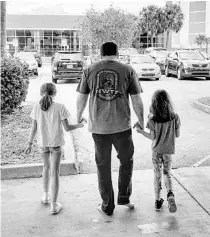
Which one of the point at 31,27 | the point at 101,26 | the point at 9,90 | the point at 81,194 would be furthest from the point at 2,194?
the point at 31,27

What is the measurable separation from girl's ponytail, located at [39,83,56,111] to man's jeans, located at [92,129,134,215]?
60 cm

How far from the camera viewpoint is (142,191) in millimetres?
5238

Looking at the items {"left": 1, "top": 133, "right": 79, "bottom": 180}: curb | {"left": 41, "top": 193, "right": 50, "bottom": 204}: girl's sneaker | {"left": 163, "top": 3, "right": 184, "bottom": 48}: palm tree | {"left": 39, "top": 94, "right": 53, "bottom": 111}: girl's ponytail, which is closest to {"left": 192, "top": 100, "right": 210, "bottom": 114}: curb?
{"left": 1, "top": 133, "right": 79, "bottom": 180}: curb

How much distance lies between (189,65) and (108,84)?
17.4 meters

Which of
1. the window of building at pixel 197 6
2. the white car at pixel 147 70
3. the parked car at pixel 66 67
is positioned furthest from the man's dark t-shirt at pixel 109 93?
the window of building at pixel 197 6

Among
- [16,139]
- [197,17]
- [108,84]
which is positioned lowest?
[16,139]

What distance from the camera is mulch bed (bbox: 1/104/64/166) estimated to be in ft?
20.4

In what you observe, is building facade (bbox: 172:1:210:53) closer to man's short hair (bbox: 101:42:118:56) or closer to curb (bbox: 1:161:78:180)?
curb (bbox: 1:161:78:180)

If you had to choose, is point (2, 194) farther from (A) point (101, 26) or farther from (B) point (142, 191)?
(A) point (101, 26)

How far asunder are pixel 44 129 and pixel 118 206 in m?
1.23

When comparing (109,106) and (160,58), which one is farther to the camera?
(160,58)

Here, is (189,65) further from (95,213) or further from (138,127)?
(95,213)

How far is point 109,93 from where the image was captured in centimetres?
425

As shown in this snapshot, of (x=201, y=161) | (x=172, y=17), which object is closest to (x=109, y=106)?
(x=201, y=161)
